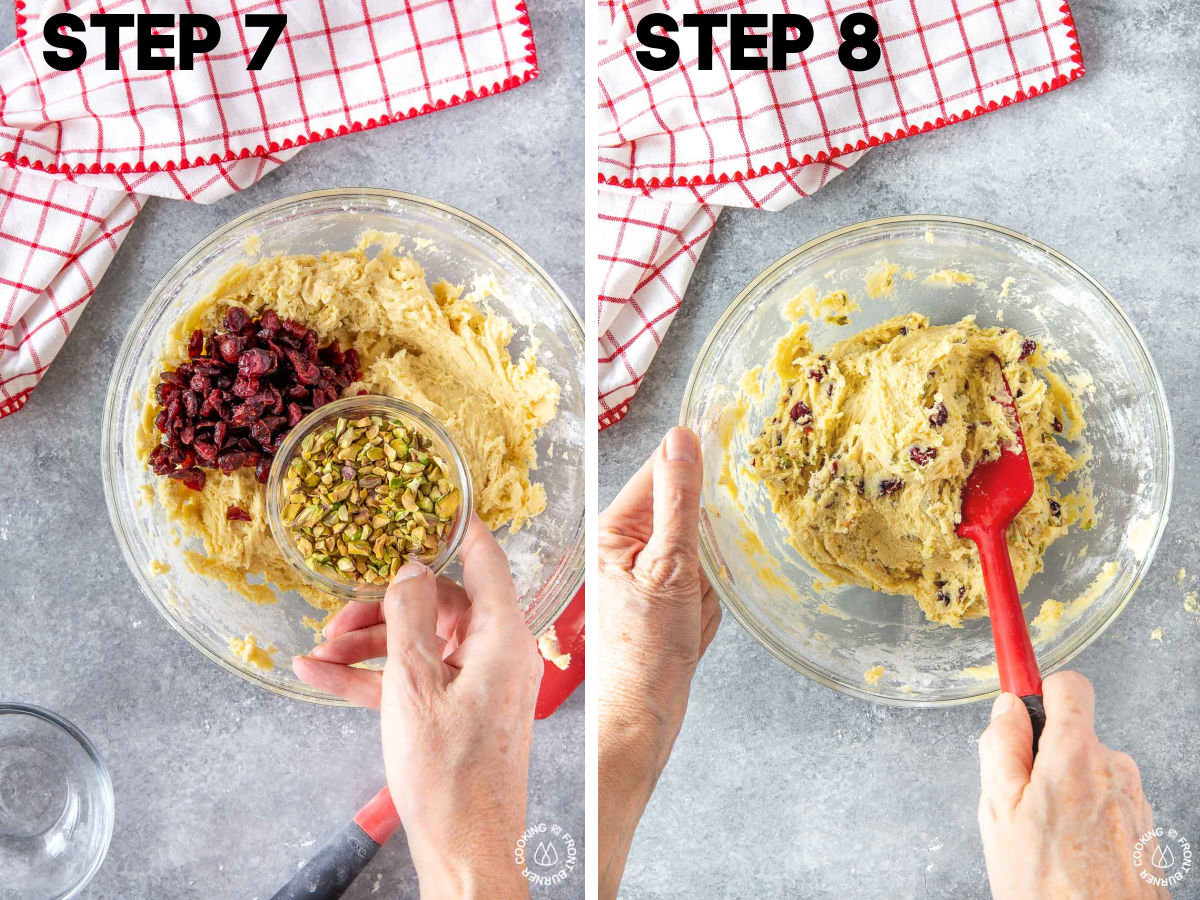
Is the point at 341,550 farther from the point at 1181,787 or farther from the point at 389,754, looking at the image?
the point at 1181,787

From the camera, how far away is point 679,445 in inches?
45.1

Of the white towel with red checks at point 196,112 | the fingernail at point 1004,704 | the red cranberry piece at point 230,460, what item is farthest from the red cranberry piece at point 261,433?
the fingernail at point 1004,704

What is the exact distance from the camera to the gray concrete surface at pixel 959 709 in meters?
1.12

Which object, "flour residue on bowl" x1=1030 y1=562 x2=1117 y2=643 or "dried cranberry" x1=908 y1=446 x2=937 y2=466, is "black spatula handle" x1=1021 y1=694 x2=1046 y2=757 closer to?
"flour residue on bowl" x1=1030 y1=562 x2=1117 y2=643

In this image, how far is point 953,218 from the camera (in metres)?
1.15

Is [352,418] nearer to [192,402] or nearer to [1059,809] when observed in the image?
[192,402]

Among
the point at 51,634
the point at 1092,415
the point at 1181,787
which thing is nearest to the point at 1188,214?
the point at 1092,415

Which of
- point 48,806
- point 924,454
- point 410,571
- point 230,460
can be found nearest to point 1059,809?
point 924,454

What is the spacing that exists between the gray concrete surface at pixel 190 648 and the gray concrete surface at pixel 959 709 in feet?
0.61

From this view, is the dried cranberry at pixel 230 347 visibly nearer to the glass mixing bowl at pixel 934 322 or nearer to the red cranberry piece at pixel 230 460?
the red cranberry piece at pixel 230 460

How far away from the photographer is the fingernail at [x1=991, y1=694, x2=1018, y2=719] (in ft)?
3.65

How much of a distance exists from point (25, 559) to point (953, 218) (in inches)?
50.0

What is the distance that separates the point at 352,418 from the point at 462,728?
0.41 meters

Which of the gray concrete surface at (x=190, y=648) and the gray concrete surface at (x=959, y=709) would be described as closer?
the gray concrete surface at (x=959, y=709)
